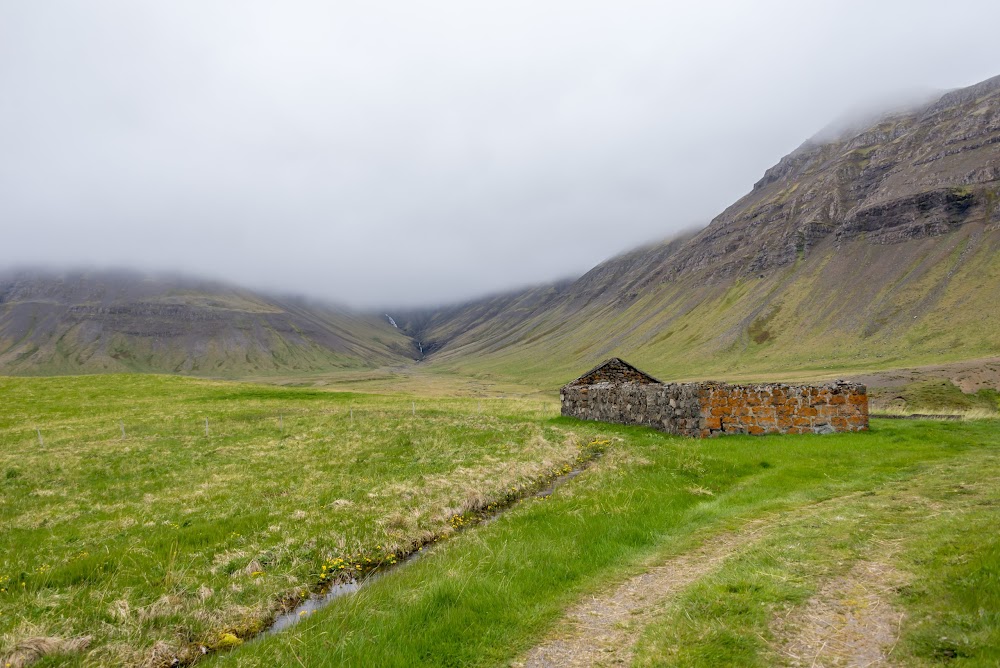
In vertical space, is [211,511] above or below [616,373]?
below

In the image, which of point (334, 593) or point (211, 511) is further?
point (211, 511)

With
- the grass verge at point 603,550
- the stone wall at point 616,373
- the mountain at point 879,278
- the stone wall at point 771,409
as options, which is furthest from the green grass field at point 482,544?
the mountain at point 879,278

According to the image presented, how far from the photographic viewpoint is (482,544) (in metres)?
11.5

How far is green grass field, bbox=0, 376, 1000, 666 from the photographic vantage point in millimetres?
7238

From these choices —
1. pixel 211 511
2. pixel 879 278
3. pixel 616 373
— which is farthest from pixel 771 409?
pixel 879 278

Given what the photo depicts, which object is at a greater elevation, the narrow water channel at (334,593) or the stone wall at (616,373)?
the stone wall at (616,373)

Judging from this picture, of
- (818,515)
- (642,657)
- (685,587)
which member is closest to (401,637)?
(642,657)

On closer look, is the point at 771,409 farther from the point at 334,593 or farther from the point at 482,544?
the point at 334,593

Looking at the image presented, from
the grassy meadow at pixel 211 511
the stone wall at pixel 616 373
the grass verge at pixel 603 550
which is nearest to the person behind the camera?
the grass verge at pixel 603 550

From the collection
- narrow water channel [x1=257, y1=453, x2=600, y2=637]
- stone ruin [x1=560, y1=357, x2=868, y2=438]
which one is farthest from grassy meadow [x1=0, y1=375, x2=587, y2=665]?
stone ruin [x1=560, y1=357, x2=868, y2=438]

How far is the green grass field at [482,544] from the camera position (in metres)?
7.24

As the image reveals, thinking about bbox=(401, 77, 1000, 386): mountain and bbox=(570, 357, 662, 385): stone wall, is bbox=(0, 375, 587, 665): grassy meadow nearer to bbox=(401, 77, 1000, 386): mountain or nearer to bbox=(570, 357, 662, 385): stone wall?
bbox=(570, 357, 662, 385): stone wall

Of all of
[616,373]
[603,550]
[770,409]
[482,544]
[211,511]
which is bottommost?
[211,511]

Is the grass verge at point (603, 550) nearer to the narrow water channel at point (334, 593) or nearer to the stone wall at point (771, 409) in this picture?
the narrow water channel at point (334, 593)
